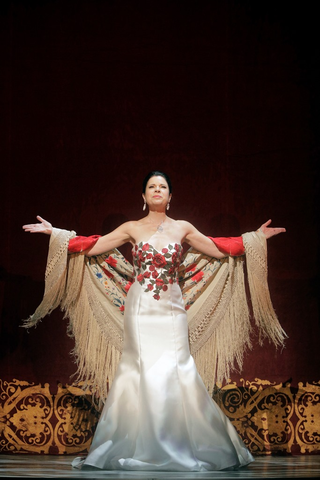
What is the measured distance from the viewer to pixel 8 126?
167 inches

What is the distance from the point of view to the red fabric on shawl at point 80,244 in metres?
3.57

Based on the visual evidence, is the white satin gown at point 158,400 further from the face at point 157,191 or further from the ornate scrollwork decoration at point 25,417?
the ornate scrollwork decoration at point 25,417

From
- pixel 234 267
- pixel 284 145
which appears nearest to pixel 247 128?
pixel 284 145

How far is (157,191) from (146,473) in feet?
4.66

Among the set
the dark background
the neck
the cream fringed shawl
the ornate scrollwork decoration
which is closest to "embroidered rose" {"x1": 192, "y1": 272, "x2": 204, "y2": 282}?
the cream fringed shawl

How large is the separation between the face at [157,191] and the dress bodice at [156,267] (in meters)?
0.24

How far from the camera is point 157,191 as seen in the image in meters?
3.54

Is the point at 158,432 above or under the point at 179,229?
under

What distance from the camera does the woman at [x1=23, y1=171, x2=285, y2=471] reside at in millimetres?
3113

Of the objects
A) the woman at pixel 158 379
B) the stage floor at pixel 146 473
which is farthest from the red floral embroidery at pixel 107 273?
the stage floor at pixel 146 473

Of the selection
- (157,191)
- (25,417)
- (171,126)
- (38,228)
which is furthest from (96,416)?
(171,126)

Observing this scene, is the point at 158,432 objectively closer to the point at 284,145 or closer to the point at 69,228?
the point at 69,228

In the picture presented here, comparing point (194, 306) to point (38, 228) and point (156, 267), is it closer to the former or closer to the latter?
point (156, 267)

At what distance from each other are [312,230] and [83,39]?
190cm
